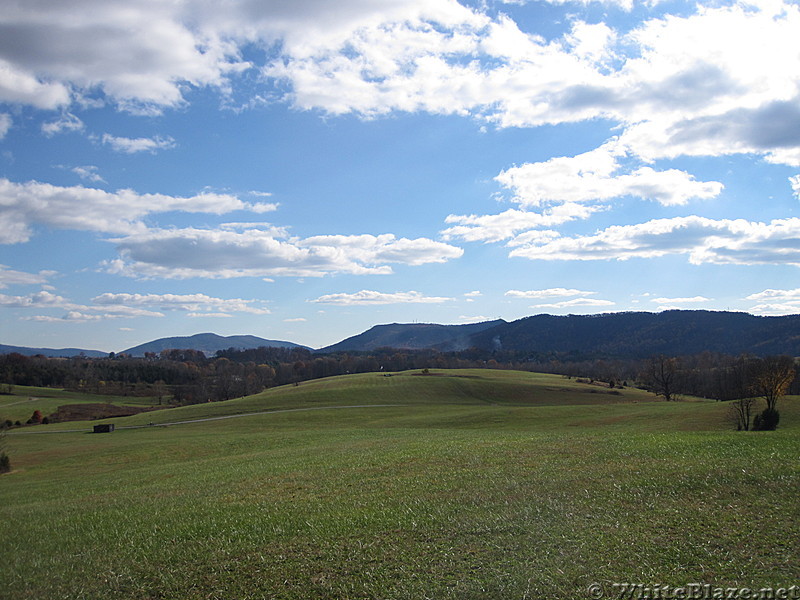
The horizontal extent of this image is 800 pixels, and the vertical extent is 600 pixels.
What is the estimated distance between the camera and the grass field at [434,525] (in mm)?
8445

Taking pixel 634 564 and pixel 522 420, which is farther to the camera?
pixel 522 420

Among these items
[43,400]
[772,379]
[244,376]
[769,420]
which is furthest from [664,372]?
[43,400]

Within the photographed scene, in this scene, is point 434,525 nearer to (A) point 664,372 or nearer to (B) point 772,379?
(B) point 772,379

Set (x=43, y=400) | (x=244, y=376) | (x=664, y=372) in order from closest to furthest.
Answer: (x=664, y=372), (x=43, y=400), (x=244, y=376)

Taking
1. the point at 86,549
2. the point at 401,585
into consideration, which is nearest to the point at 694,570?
the point at 401,585

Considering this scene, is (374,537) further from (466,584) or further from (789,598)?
(789,598)

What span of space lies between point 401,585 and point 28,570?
727cm

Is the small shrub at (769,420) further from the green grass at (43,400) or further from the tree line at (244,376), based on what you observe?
the green grass at (43,400)

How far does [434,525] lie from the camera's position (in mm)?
10812

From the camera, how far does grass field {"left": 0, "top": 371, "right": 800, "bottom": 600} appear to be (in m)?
8.45

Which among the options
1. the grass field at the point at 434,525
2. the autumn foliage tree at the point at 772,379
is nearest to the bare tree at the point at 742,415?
the autumn foliage tree at the point at 772,379

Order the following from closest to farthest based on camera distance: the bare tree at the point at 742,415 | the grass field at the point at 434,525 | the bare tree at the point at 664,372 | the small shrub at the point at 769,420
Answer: the grass field at the point at 434,525
the small shrub at the point at 769,420
the bare tree at the point at 742,415
the bare tree at the point at 664,372

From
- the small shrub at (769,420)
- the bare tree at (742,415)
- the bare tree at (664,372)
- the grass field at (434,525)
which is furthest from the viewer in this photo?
the bare tree at (664,372)

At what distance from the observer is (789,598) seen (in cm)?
725
